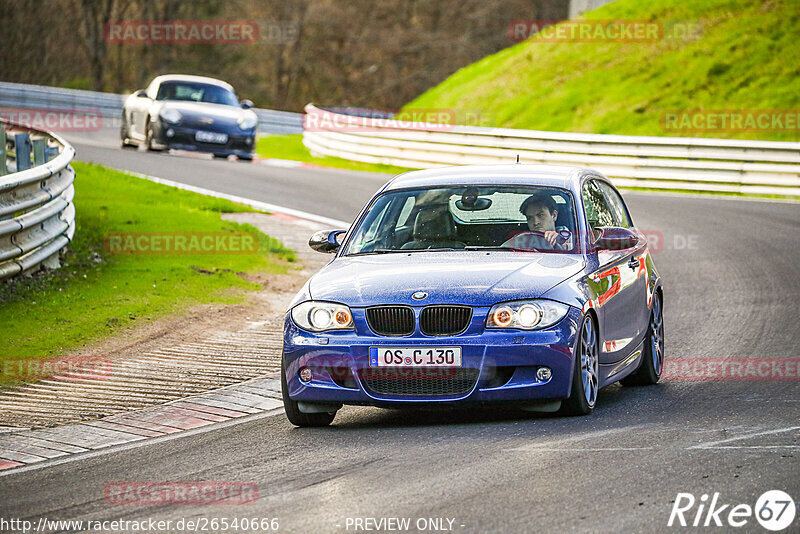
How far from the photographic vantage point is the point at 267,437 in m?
7.71

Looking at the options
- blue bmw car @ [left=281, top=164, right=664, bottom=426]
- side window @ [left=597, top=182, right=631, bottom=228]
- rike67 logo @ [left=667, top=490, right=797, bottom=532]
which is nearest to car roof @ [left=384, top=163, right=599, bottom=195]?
blue bmw car @ [left=281, top=164, right=664, bottom=426]

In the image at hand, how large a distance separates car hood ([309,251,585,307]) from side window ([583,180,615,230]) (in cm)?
70

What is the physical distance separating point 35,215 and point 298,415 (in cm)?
532

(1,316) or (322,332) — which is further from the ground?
(322,332)

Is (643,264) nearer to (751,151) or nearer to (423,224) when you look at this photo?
(423,224)

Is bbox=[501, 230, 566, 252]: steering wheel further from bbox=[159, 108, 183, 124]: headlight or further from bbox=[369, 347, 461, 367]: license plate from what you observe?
bbox=[159, 108, 183, 124]: headlight

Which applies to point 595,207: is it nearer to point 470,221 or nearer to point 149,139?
point 470,221

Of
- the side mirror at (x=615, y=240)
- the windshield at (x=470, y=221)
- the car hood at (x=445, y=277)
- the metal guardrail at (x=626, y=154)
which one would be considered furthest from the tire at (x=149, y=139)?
the side mirror at (x=615, y=240)

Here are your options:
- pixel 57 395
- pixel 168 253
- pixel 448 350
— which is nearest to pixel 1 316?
pixel 57 395

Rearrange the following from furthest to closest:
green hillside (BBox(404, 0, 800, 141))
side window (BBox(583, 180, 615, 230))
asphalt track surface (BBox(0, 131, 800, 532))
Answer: green hillside (BBox(404, 0, 800, 141)) < side window (BBox(583, 180, 615, 230)) < asphalt track surface (BBox(0, 131, 800, 532))

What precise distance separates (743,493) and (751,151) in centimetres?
2057

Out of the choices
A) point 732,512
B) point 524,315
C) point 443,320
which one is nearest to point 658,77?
point 524,315

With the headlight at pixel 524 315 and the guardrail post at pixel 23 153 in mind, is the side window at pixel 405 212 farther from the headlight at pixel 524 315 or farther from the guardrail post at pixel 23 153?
the guardrail post at pixel 23 153

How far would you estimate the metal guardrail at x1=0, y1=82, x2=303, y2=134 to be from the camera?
4191 cm
